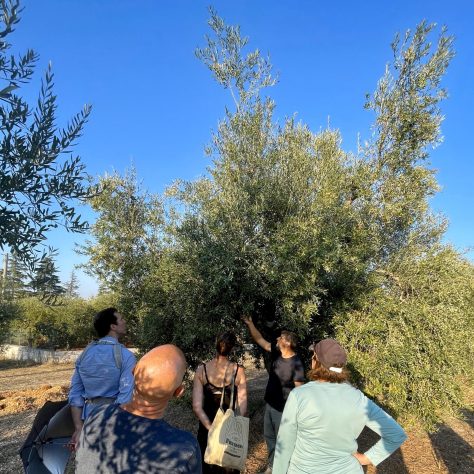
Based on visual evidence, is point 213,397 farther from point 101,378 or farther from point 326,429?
point 326,429

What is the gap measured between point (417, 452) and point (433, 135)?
6.32m

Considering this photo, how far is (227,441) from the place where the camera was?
4188mm

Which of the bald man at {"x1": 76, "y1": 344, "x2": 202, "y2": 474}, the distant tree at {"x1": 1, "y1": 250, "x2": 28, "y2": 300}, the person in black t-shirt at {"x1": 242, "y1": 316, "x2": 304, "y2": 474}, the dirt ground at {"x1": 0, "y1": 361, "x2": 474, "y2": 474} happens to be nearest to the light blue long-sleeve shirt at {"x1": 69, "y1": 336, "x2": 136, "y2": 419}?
the distant tree at {"x1": 1, "y1": 250, "x2": 28, "y2": 300}

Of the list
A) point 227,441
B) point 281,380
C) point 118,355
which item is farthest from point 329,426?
point 281,380

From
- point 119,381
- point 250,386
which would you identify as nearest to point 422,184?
point 119,381

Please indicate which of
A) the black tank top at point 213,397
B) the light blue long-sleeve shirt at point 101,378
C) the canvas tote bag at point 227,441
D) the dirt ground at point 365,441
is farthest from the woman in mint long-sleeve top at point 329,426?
the dirt ground at point 365,441

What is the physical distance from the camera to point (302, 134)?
873 centimetres

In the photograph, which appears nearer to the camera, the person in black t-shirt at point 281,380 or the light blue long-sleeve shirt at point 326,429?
the light blue long-sleeve shirt at point 326,429

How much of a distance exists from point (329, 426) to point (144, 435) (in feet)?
4.78

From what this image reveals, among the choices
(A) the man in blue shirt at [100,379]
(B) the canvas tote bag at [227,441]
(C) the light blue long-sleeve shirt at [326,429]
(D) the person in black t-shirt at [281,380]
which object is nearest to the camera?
(C) the light blue long-sleeve shirt at [326,429]

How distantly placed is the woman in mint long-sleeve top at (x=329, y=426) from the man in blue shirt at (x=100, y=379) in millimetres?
1637

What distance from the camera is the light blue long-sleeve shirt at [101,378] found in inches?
146

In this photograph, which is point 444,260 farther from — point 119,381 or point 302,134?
point 119,381

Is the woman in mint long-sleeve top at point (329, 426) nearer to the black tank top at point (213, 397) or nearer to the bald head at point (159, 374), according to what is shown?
the bald head at point (159, 374)
